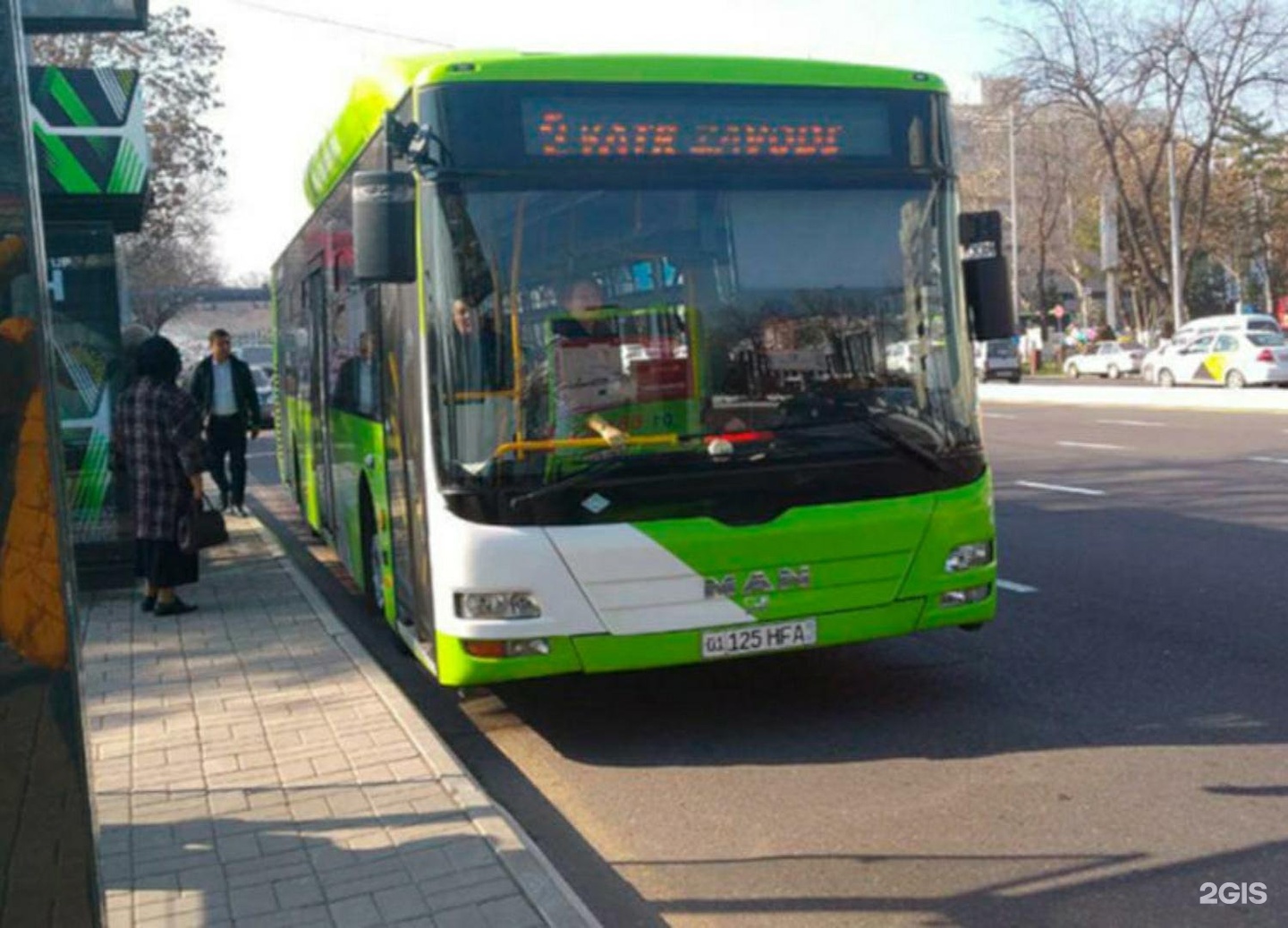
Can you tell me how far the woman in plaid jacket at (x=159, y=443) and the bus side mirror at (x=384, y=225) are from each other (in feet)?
12.7

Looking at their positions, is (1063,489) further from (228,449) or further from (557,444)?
(557,444)

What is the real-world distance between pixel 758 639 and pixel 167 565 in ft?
16.7

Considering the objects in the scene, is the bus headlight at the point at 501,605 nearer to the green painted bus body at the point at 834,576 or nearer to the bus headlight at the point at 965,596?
the green painted bus body at the point at 834,576

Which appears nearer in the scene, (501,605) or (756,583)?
(501,605)

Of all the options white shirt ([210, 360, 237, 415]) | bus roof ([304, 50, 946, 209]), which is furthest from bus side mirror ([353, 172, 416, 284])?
white shirt ([210, 360, 237, 415])

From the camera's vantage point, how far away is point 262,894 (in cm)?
473

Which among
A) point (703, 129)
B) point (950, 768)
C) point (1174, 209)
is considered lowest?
point (950, 768)

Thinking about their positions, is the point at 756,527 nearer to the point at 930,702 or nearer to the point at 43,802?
the point at 930,702

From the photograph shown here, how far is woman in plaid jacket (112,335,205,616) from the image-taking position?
9.49 meters

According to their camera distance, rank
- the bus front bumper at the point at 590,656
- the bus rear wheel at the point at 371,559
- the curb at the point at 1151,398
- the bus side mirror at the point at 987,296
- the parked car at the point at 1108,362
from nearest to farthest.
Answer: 1. the bus front bumper at the point at 590,656
2. the bus side mirror at the point at 987,296
3. the bus rear wheel at the point at 371,559
4. the curb at the point at 1151,398
5. the parked car at the point at 1108,362

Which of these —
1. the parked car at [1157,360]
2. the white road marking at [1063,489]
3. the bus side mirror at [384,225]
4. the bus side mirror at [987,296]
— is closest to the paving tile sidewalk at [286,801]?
the bus side mirror at [384,225]

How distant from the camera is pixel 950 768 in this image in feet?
19.7

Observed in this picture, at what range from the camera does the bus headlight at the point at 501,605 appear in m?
6.15

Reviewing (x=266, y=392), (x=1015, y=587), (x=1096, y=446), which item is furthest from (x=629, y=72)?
(x=266, y=392)
